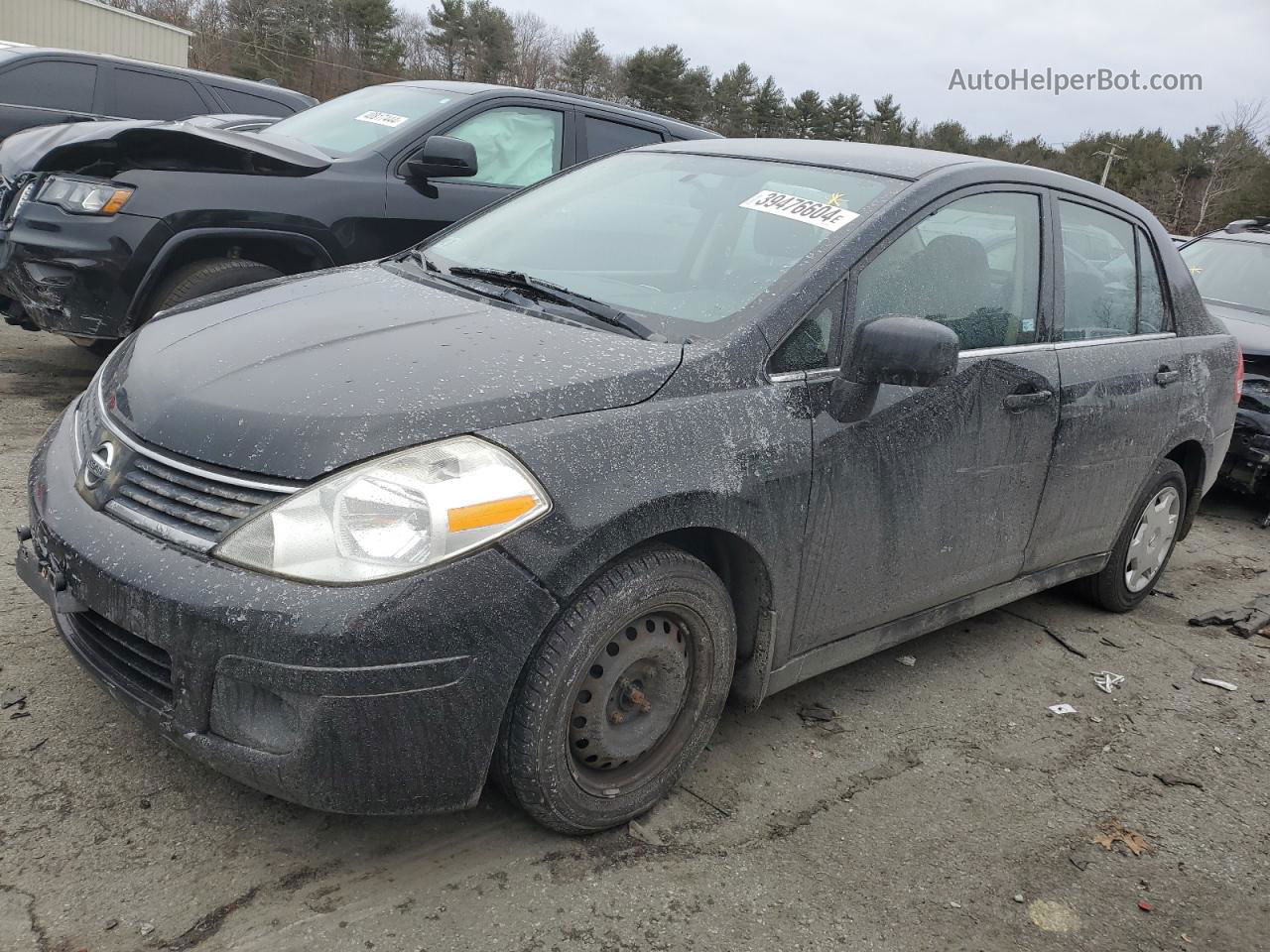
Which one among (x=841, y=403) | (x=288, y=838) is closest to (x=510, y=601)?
(x=288, y=838)

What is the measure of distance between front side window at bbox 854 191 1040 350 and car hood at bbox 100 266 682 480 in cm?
75

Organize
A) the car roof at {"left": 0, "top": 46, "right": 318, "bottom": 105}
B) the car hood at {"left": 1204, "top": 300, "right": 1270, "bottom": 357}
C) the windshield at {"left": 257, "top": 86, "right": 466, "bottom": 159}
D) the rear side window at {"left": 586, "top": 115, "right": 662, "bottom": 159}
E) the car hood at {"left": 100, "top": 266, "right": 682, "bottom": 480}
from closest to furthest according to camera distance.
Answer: the car hood at {"left": 100, "top": 266, "right": 682, "bottom": 480} → the windshield at {"left": 257, "top": 86, "right": 466, "bottom": 159} → the car hood at {"left": 1204, "top": 300, "right": 1270, "bottom": 357} → the rear side window at {"left": 586, "top": 115, "right": 662, "bottom": 159} → the car roof at {"left": 0, "top": 46, "right": 318, "bottom": 105}

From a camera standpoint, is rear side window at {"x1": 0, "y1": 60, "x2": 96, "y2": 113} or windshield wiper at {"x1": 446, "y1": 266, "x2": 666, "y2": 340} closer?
windshield wiper at {"x1": 446, "y1": 266, "x2": 666, "y2": 340}

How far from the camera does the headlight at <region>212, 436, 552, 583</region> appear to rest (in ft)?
6.93

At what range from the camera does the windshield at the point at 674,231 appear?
9.70 feet

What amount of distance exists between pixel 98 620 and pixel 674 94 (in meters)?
53.5

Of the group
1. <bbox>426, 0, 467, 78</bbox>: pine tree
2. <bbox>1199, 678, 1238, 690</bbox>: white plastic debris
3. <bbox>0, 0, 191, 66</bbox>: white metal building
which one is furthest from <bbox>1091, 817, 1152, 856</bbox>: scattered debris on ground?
<bbox>426, 0, 467, 78</bbox>: pine tree

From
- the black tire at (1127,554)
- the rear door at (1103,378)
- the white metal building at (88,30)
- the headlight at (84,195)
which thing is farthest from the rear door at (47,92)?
the white metal building at (88,30)

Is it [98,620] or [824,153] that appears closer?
[98,620]

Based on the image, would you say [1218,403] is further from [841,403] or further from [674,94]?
[674,94]

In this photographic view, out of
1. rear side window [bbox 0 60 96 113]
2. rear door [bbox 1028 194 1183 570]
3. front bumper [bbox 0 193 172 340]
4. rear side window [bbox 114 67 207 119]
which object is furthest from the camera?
rear side window [bbox 114 67 207 119]

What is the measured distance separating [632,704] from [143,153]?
4.02m

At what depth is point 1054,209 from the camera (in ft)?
12.3

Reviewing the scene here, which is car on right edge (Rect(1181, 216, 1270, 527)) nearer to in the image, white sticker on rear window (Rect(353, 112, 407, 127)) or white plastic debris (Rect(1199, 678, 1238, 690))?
white plastic debris (Rect(1199, 678, 1238, 690))
